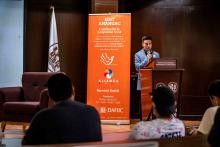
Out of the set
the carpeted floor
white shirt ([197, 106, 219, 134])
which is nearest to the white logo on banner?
the carpeted floor

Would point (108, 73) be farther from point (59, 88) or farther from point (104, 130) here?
point (59, 88)

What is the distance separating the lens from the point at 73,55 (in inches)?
287

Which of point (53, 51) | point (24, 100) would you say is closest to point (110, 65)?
point (53, 51)

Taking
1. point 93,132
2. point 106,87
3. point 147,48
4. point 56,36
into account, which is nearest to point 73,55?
point 56,36

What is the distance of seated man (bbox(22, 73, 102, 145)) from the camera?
6.22 feet

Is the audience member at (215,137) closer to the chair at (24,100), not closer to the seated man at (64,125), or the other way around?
the seated man at (64,125)

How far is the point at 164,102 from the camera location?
2145 mm

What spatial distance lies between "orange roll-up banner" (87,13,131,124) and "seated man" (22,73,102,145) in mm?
4504

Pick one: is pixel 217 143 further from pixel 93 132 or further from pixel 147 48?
pixel 147 48

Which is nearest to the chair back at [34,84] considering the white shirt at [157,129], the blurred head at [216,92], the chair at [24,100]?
the chair at [24,100]

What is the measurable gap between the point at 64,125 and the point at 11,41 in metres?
→ 5.38

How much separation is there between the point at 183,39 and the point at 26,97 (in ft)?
10.4

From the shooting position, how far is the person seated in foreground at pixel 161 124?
1.99m

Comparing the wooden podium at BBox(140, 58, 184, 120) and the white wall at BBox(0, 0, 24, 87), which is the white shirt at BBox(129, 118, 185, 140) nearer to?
the wooden podium at BBox(140, 58, 184, 120)
